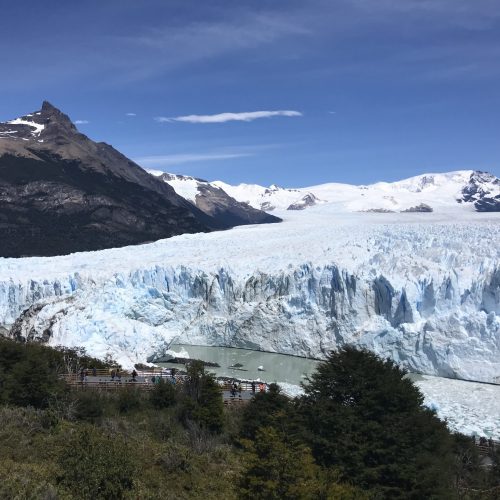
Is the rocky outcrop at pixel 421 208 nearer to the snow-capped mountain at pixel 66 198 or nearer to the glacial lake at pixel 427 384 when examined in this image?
the snow-capped mountain at pixel 66 198

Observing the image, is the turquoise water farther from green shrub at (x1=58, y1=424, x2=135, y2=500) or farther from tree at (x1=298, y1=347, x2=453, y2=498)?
green shrub at (x1=58, y1=424, x2=135, y2=500)

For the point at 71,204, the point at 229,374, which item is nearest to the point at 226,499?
the point at 229,374

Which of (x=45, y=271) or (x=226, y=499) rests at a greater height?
(x=45, y=271)

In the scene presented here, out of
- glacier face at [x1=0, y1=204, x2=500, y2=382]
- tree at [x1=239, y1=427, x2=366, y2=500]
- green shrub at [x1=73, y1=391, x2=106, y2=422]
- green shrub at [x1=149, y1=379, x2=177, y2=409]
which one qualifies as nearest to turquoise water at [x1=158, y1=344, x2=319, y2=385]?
glacier face at [x1=0, y1=204, x2=500, y2=382]

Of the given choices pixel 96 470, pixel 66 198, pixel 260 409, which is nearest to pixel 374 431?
pixel 260 409

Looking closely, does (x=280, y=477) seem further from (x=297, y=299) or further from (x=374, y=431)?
(x=297, y=299)

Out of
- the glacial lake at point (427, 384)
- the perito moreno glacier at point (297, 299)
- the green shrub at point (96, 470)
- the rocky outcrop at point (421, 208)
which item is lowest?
the glacial lake at point (427, 384)

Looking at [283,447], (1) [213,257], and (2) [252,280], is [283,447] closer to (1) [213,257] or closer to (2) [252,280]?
(2) [252,280]

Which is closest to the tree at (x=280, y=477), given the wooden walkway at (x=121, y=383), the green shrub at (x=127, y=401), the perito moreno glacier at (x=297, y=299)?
the green shrub at (x=127, y=401)
